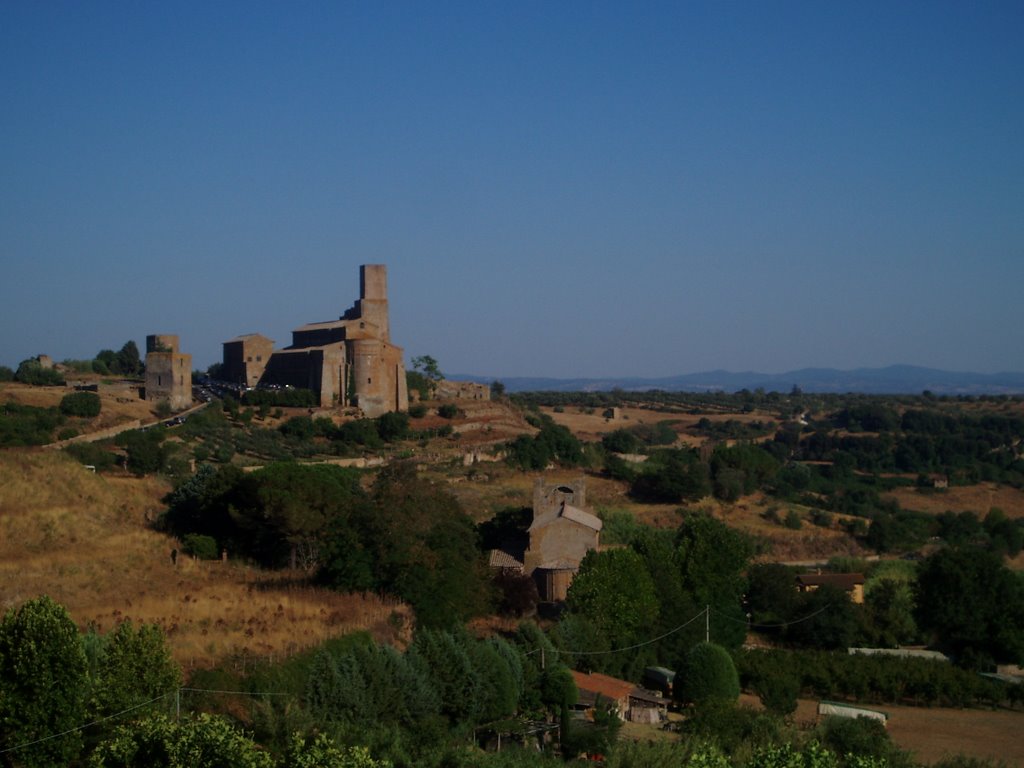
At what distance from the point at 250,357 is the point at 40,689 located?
35.9 metres

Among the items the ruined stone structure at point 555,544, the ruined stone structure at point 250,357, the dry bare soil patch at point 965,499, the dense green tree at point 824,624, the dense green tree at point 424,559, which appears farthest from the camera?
the dry bare soil patch at point 965,499

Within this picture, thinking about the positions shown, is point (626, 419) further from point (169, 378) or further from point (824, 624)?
point (824, 624)

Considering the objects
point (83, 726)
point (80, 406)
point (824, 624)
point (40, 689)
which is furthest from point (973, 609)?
point (80, 406)

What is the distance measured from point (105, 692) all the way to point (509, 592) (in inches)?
493

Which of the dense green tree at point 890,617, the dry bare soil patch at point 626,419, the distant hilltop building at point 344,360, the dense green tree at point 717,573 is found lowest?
the dense green tree at point 890,617

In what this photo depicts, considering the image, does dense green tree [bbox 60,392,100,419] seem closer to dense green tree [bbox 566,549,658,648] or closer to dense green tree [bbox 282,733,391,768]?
dense green tree [bbox 566,549,658,648]

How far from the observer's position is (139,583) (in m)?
21.6

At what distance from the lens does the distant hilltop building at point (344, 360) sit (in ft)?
153

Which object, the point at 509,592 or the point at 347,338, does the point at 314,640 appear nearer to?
the point at 509,592

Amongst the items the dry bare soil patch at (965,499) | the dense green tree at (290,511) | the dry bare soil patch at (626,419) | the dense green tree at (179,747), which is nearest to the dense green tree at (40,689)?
the dense green tree at (179,747)

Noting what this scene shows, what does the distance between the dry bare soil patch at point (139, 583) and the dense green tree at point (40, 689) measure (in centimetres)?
249

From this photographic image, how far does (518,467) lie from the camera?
44688 millimetres

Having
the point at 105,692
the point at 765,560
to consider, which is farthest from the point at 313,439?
the point at 105,692

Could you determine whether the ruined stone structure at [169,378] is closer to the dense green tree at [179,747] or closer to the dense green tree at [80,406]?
the dense green tree at [80,406]
